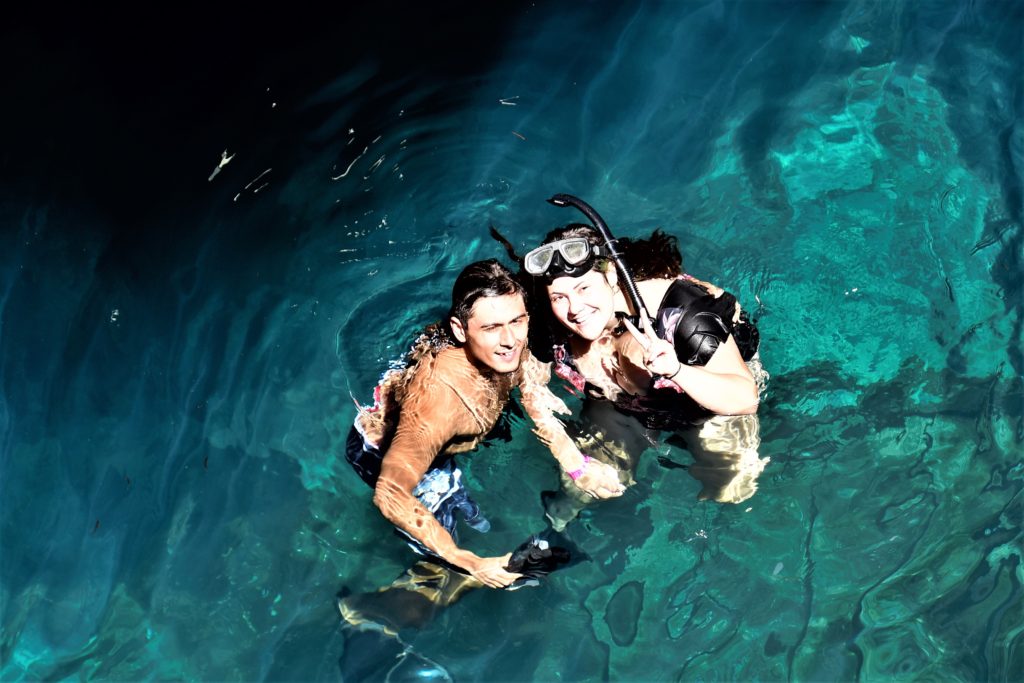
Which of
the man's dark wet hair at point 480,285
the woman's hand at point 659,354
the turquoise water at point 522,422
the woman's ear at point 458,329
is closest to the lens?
the woman's hand at point 659,354

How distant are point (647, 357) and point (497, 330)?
27.4 inches

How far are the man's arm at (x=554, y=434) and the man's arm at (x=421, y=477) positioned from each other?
562 millimetres

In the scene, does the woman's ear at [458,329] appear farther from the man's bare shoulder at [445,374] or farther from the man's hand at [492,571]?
the man's hand at [492,571]

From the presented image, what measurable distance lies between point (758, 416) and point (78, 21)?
4.65 m

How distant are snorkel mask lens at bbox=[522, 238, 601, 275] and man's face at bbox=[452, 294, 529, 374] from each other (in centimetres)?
16

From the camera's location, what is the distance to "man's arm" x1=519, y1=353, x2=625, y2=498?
4965mm

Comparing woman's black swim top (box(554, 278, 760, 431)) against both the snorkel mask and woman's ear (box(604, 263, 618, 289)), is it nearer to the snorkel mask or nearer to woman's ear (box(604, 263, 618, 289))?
woman's ear (box(604, 263, 618, 289))

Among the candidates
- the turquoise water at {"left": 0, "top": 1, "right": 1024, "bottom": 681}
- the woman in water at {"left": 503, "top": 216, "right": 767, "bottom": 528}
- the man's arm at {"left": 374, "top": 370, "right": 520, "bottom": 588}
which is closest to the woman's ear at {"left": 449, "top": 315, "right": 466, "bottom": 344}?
the man's arm at {"left": 374, "top": 370, "right": 520, "bottom": 588}

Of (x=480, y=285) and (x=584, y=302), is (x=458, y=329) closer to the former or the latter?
(x=480, y=285)

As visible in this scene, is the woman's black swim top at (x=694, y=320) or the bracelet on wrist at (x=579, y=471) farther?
the bracelet on wrist at (x=579, y=471)

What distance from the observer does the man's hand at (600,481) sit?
16.5 feet

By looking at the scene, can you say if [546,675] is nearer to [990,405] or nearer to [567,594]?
[567,594]

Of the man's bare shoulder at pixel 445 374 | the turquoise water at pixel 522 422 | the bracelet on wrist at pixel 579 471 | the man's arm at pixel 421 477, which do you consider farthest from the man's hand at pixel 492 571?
the man's bare shoulder at pixel 445 374

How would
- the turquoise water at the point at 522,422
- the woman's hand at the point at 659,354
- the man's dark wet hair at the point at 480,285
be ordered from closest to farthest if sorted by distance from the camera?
the woman's hand at the point at 659,354 < the man's dark wet hair at the point at 480,285 < the turquoise water at the point at 522,422
